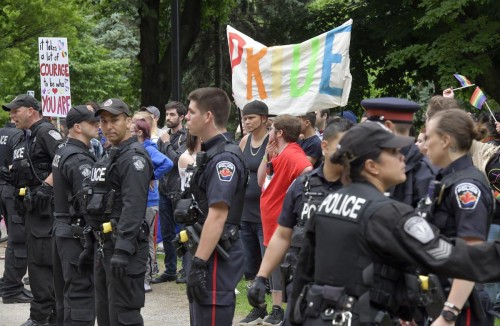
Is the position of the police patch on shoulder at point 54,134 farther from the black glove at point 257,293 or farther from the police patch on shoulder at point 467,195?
the police patch on shoulder at point 467,195

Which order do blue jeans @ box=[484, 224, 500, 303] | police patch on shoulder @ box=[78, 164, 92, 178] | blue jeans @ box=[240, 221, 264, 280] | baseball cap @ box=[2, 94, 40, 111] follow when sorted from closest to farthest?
police patch on shoulder @ box=[78, 164, 92, 178] < blue jeans @ box=[484, 224, 500, 303] < baseball cap @ box=[2, 94, 40, 111] < blue jeans @ box=[240, 221, 264, 280]

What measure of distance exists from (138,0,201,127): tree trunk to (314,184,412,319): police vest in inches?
694

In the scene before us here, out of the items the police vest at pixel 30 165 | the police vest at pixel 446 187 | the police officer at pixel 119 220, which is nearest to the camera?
the police vest at pixel 446 187

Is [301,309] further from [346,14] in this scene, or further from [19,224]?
[346,14]

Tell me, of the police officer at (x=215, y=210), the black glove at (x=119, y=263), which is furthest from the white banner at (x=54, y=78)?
the police officer at (x=215, y=210)

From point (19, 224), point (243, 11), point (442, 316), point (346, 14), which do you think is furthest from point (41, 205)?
point (243, 11)

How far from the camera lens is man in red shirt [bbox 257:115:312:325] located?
862cm

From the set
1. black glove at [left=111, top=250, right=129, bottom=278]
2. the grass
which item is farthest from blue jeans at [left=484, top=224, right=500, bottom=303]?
black glove at [left=111, top=250, right=129, bottom=278]

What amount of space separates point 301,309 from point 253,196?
5.63m

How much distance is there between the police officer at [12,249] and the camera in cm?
1101

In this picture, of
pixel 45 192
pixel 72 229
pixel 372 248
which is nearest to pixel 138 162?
pixel 72 229

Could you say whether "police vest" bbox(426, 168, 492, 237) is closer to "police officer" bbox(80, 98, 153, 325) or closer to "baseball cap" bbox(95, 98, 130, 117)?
"police officer" bbox(80, 98, 153, 325)

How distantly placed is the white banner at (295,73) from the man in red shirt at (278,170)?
43cm

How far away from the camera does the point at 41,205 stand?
9836mm
